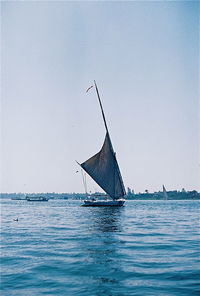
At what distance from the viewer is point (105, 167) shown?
7162cm

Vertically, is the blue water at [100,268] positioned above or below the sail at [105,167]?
below

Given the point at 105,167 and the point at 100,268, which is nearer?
the point at 100,268

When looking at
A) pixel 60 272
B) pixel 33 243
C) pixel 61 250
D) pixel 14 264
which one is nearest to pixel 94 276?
pixel 60 272

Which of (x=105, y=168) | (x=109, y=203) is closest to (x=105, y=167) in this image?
(x=105, y=168)

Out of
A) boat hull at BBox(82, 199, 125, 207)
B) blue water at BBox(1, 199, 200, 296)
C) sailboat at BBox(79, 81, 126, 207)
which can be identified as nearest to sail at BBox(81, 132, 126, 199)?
sailboat at BBox(79, 81, 126, 207)

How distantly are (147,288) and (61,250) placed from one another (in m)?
9.08

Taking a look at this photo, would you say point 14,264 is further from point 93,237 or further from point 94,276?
point 93,237

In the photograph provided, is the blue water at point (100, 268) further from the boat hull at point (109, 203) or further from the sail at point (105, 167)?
the boat hull at point (109, 203)

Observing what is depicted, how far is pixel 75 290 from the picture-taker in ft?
38.9

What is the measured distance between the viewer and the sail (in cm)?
7150

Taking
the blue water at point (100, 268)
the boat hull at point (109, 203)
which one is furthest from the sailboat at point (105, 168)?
the blue water at point (100, 268)

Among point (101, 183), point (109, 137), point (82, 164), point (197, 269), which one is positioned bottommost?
point (197, 269)

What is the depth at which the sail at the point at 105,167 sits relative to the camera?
235ft

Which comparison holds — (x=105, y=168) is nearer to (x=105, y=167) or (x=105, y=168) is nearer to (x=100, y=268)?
(x=105, y=167)
